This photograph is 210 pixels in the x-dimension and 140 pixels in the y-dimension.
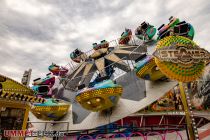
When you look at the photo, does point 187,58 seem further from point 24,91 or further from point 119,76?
point 24,91

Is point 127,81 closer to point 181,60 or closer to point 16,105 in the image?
point 181,60

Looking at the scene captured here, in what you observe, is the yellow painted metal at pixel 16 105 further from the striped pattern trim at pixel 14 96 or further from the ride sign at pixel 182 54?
the ride sign at pixel 182 54

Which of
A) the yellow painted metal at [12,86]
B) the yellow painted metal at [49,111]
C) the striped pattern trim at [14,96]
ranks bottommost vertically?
the yellow painted metal at [49,111]

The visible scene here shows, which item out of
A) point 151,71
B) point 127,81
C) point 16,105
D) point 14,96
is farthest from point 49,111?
point 151,71

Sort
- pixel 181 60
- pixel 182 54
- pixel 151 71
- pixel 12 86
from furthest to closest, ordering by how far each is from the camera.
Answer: pixel 151 71
pixel 12 86
pixel 182 54
pixel 181 60

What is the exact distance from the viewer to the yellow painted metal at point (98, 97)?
9.88 metres

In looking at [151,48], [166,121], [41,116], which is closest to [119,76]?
[151,48]

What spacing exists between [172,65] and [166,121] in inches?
338

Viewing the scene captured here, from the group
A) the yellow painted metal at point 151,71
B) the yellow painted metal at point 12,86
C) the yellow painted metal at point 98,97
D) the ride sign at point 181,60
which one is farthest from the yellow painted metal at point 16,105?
the ride sign at point 181,60

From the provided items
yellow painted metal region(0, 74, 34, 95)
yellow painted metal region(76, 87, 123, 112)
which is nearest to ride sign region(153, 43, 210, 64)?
yellow painted metal region(76, 87, 123, 112)

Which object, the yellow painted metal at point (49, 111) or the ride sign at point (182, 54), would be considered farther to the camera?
A: the yellow painted metal at point (49, 111)

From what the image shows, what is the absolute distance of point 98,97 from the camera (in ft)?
32.9

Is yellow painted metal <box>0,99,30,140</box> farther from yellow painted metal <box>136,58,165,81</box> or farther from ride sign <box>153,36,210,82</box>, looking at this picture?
ride sign <box>153,36,210,82</box>

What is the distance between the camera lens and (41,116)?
1306 cm
